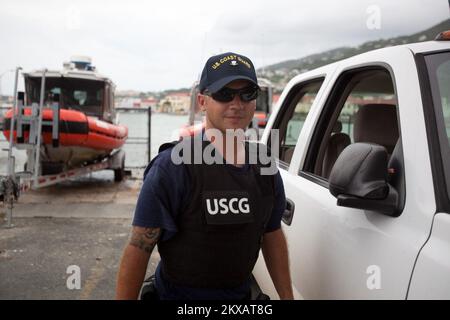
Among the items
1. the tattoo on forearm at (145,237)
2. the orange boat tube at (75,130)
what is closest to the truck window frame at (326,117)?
the tattoo on forearm at (145,237)

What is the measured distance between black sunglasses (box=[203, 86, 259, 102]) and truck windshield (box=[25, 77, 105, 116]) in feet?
28.7

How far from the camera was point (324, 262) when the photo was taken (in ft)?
5.78

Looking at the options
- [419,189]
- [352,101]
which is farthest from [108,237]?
[419,189]

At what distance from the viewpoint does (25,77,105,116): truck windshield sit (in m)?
9.80

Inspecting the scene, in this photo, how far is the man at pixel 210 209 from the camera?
1548mm

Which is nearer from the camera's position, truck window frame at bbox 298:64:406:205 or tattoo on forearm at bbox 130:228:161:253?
tattoo on forearm at bbox 130:228:161:253

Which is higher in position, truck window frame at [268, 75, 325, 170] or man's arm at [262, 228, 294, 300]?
truck window frame at [268, 75, 325, 170]

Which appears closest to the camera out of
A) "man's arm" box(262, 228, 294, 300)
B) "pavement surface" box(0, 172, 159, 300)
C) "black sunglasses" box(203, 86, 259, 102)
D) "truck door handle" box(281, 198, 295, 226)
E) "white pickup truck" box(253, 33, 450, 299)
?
"white pickup truck" box(253, 33, 450, 299)

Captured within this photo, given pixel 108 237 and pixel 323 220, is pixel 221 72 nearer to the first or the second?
pixel 323 220

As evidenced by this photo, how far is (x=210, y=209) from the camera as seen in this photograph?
5.06 ft

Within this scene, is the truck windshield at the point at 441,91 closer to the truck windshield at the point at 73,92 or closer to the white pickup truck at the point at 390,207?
the white pickup truck at the point at 390,207

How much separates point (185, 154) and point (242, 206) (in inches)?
11.0

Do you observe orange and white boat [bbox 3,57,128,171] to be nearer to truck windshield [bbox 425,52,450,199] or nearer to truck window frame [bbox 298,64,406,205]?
truck window frame [bbox 298,64,406,205]

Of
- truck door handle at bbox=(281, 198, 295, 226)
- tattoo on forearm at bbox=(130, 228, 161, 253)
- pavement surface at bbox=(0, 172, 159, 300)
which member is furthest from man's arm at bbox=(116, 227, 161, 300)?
pavement surface at bbox=(0, 172, 159, 300)
